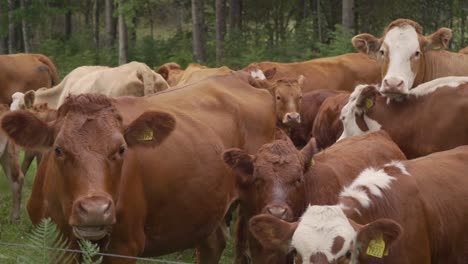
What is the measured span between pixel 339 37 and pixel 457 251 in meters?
15.1

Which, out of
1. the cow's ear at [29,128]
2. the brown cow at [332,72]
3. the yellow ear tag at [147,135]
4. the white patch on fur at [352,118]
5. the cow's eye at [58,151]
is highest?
the cow's ear at [29,128]

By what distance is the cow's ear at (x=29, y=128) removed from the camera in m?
5.94

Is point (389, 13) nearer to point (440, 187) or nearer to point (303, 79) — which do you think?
point (303, 79)

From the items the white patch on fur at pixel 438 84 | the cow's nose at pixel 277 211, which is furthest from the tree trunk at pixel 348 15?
the cow's nose at pixel 277 211

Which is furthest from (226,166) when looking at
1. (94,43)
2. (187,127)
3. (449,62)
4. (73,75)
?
(94,43)

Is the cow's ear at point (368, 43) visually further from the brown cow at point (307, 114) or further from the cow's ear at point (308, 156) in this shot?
the cow's ear at point (308, 156)

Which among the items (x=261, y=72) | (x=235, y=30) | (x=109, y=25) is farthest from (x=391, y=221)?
(x=109, y=25)

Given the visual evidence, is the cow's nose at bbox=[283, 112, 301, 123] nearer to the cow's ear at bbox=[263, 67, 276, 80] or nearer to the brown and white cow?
the cow's ear at bbox=[263, 67, 276, 80]

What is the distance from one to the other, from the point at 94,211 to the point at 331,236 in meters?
1.46

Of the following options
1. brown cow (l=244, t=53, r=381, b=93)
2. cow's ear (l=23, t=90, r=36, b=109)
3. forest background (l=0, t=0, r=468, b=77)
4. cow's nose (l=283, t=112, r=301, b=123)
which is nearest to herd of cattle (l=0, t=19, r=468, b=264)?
cow's nose (l=283, t=112, r=301, b=123)

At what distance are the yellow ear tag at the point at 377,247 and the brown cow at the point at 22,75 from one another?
1342 centimetres

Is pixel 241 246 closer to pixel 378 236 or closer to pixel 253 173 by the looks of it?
pixel 253 173

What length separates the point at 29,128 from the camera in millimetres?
5945

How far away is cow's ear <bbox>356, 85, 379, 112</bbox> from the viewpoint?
988cm
